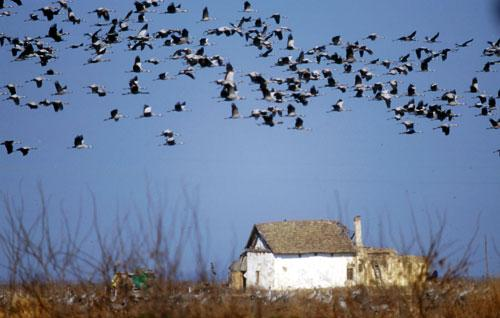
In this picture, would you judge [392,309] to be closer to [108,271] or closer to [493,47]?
[108,271]

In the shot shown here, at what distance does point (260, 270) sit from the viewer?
53438 millimetres

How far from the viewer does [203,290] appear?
1917cm

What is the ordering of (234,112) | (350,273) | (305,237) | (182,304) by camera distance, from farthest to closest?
(305,237) < (350,273) < (234,112) < (182,304)

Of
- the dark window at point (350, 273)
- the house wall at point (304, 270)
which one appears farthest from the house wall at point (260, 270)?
the dark window at point (350, 273)

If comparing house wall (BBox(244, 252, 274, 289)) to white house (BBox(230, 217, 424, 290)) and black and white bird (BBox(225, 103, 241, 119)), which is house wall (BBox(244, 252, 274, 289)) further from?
black and white bird (BBox(225, 103, 241, 119))

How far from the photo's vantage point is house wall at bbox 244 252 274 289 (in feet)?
172

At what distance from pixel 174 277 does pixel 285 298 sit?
1756cm

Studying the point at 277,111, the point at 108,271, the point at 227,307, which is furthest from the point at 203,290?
Result: the point at 277,111

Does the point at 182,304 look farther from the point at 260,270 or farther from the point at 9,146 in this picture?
the point at 260,270

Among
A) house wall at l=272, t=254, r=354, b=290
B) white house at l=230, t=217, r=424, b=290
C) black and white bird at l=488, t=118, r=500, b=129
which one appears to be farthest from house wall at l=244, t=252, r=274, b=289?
black and white bird at l=488, t=118, r=500, b=129

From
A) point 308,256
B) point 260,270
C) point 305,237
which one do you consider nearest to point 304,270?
point 308,256

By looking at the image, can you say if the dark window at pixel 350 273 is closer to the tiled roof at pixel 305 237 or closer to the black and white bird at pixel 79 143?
the tiled roof at pixel 305 237

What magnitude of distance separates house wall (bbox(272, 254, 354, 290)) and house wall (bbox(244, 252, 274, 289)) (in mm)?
401

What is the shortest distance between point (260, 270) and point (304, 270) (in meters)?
2.79
